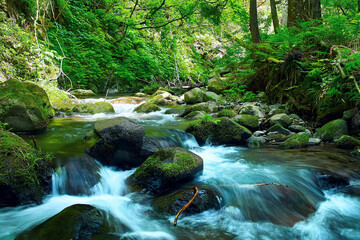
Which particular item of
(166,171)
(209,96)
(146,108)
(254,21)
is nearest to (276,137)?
(166,171)

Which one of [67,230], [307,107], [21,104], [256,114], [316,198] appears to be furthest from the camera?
[256,114]

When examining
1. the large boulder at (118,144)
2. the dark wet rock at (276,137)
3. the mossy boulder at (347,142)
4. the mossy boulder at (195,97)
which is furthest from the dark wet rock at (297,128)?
the mossy boulder at (195,97)

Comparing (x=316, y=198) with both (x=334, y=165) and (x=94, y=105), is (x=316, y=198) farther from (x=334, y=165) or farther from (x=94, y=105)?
A: (x=94, y=105)

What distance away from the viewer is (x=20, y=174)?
283cm

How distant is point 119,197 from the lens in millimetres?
3455

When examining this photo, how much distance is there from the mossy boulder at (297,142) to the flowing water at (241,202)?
359 mm

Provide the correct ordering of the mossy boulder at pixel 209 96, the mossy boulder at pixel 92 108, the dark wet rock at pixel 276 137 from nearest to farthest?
the dark wet rock at pixel 276 137
the mossy boulder at pixel 92 108
the mossy boulder at pixel 209 96

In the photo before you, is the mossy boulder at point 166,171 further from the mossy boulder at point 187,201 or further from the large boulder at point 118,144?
the large boulder at point 118,144

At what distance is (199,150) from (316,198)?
2692mm

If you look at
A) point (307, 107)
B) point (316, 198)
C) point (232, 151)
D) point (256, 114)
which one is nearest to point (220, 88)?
point (256, 114)

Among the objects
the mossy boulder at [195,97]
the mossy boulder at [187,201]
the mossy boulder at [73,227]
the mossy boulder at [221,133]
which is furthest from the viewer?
the mossy boulder at [195,97]

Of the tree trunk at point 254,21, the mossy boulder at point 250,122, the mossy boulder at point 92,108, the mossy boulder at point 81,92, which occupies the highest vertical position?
the tree trunk at point 254,21

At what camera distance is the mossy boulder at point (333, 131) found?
17.5 feet

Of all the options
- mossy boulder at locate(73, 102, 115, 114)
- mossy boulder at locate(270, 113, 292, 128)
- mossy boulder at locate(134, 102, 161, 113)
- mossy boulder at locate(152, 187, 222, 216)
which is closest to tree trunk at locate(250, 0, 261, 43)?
mossy boulder at locate(270, 113, 292, 128)
